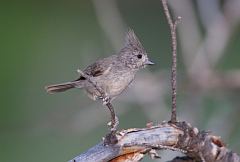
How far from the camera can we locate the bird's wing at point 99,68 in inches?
128

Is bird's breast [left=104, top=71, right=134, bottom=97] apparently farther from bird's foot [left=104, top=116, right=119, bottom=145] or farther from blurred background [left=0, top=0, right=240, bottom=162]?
bird's foot [left=104, top=116, right=119, bottom=145]

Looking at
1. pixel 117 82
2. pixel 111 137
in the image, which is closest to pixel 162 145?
pixel 111 137

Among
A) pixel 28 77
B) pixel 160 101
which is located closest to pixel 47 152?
pixel 28 77

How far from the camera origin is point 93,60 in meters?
4.84

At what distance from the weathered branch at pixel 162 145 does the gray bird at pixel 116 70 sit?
66cm

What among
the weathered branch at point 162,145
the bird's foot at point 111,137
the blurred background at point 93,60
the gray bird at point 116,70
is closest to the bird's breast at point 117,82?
the gray bird at point 116,70

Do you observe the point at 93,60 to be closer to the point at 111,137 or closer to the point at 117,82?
the point at 117,82

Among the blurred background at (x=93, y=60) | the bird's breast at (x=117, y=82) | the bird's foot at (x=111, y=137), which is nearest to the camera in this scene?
the bird's foot at (x=111, y=137)

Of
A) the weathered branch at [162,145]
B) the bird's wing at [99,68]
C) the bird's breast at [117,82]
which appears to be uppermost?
the bird's wing at [99,68]

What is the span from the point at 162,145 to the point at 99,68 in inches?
36.6

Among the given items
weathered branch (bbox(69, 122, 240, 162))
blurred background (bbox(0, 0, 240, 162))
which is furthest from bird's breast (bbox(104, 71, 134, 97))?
weathered branch (bbox(69, 122, 240, 162))

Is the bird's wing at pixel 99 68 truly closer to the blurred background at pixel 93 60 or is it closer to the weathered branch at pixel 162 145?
the blurred background at pixel 93 60

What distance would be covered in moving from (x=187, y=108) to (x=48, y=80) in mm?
2442

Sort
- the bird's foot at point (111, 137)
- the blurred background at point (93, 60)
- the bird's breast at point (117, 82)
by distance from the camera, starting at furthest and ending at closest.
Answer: the blurred background at point (93, 60) < the bird's breast at point (117, 82) < the bird's foot at point (111, 137)
